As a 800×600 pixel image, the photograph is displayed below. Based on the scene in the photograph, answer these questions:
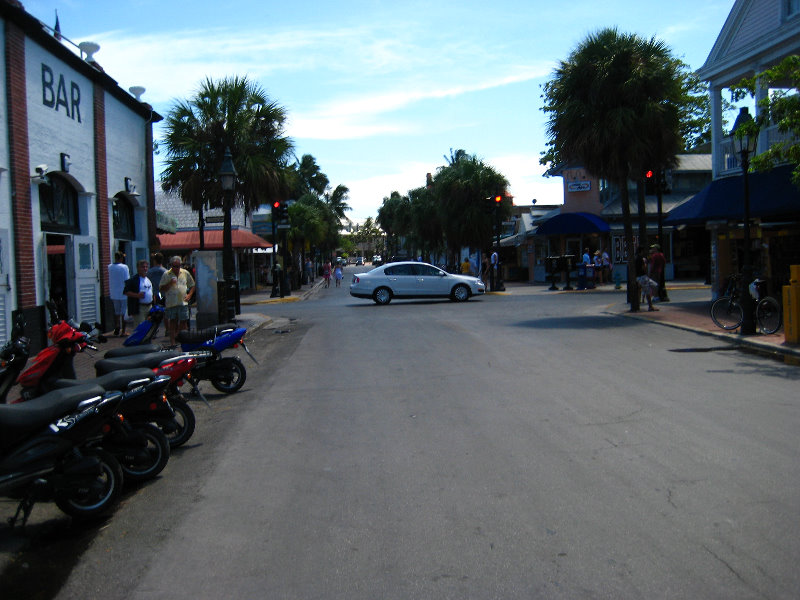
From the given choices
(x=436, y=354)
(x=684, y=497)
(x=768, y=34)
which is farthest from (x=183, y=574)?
(x=768, y=34)

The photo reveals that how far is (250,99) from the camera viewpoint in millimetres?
24609

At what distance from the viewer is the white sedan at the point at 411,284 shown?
26.9 metres

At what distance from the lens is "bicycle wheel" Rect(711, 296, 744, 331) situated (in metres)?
15.3

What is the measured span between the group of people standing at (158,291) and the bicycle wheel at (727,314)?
10786 millimetres

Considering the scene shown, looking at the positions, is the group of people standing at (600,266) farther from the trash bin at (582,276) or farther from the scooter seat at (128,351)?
the scooter seat at (128,351)

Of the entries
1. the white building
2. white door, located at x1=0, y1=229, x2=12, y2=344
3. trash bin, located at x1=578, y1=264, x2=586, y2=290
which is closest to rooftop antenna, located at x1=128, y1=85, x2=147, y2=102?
the white building

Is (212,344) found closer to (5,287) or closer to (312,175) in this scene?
(5,287)

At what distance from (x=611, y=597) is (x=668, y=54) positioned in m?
19.5

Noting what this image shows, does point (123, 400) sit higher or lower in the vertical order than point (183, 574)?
higher

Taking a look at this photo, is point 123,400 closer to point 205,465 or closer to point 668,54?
point 205,465

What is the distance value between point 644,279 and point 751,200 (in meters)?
4.11

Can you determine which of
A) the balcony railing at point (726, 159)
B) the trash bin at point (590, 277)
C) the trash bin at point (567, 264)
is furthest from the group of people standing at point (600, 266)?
the balcony railing at point (726, 159)

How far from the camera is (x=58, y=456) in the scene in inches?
199

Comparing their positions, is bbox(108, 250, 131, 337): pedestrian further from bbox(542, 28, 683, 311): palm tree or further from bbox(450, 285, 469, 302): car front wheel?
bbox(450, 285, 469, 302): car front wheel
